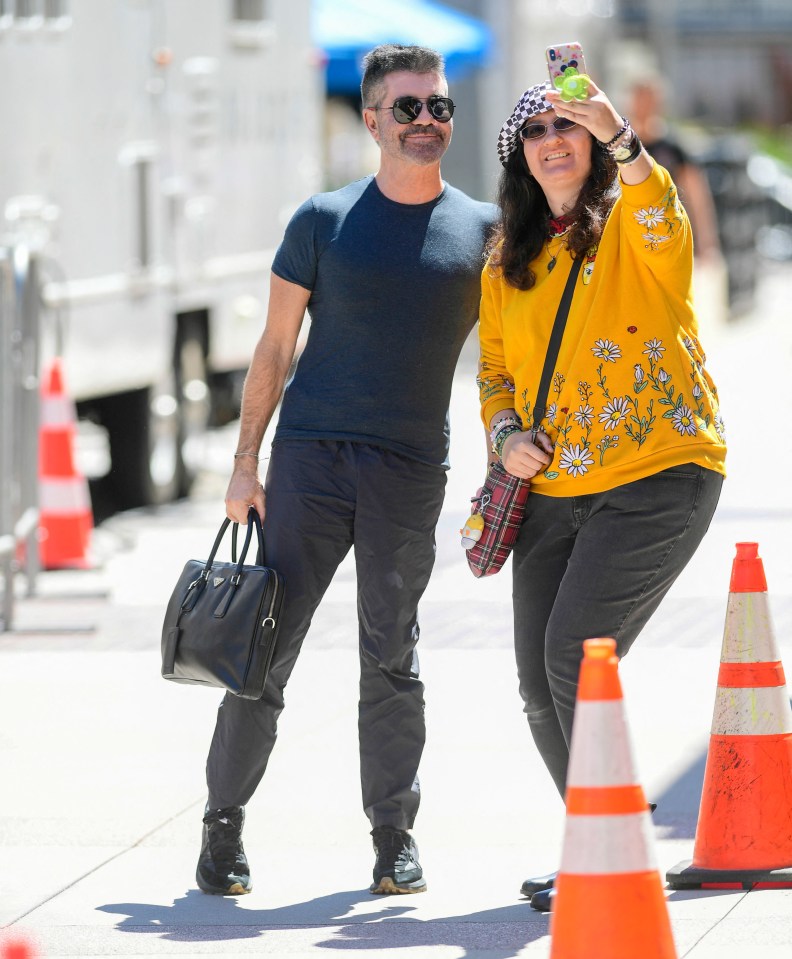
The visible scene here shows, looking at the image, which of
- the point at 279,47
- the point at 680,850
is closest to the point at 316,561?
the point at 680,850

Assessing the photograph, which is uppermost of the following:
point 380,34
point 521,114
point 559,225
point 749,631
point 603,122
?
point 380,34

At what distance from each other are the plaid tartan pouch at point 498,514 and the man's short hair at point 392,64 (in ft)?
3.10

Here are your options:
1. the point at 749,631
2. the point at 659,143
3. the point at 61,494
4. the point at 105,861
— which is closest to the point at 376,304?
the point at 749,631

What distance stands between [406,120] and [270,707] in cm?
141

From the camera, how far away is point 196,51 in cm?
1073

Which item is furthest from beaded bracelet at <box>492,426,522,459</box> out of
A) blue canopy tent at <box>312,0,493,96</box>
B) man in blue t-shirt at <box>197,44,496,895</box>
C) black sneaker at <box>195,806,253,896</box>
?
blue canopy tent at <box>312,0,493,96</box>

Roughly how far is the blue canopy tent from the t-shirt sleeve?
41.3 ft

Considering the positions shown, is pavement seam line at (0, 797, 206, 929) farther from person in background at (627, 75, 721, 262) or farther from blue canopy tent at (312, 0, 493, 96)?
blue canopy tent at (312, 0, 493, 96)

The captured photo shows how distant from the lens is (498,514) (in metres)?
4.39

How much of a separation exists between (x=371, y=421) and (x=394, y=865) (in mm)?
1038

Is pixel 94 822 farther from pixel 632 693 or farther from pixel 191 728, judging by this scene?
pixel 632 693

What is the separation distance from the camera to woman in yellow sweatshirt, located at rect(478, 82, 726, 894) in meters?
4.18

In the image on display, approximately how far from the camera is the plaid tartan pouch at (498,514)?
4.37 meters

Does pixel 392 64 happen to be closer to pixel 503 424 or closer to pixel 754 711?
pixel 503 424
